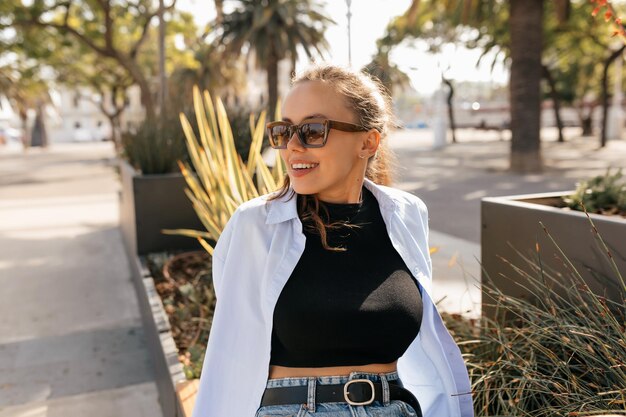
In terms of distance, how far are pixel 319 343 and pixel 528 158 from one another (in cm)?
1701

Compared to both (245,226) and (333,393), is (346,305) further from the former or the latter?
(245,226)

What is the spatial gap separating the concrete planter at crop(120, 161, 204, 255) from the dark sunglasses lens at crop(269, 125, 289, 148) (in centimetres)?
486

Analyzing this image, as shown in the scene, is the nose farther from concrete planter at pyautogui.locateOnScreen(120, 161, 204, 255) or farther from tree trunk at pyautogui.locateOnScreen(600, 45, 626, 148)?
tree trunk at pyautogui.locateOnScreen(600, 45, 626, 148)

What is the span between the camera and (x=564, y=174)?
55.7 ft

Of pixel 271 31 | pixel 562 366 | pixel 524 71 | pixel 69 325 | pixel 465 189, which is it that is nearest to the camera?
pixel 562 366

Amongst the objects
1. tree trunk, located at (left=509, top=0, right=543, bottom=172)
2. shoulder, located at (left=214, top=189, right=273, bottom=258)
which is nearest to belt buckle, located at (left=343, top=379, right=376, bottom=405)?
shoulder, located at (left=214, top=189, right=273, bottom=258)

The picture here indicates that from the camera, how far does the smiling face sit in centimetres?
201

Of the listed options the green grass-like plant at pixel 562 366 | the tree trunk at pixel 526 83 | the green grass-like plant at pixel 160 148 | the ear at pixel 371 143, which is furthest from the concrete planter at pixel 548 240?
the tree trunk at pixel 526 83

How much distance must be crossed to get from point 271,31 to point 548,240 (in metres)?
22.9

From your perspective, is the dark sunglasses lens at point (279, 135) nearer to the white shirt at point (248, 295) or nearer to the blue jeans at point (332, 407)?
the white shirt at point (248, 295)

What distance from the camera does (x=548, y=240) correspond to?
3.30m

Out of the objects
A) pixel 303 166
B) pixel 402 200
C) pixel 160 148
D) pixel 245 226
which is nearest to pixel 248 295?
pixel 245 226

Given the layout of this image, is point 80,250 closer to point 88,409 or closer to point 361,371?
point 88,409

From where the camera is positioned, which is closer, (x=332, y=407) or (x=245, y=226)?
(x=332, y=407)
